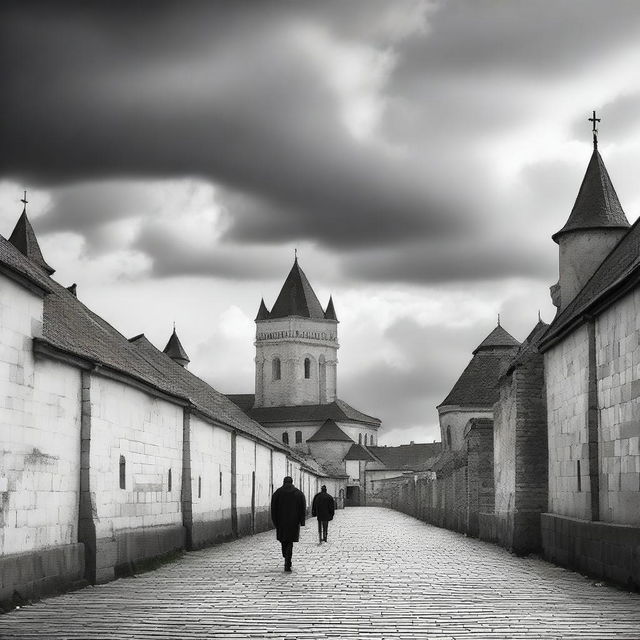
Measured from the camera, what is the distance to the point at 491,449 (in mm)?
29047

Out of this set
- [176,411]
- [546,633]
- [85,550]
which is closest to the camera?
[546,633]

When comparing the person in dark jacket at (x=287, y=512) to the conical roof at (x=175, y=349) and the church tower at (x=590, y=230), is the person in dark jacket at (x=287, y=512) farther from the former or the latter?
the conical roof at (x=175, y=349)

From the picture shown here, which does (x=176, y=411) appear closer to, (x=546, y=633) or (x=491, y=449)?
(x=491, y=449)

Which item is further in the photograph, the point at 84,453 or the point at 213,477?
the point at 213,477

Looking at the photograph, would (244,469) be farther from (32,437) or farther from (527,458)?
(32,437)

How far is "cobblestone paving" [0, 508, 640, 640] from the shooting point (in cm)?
948

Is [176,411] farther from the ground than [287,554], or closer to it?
farther from the ground

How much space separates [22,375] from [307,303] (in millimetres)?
133987

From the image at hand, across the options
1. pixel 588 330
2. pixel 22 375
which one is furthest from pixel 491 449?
pixel 22 375

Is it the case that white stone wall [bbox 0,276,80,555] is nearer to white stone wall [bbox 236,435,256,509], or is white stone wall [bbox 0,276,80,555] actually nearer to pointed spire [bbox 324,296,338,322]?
white stone wall [bbox 236,435,256,509]

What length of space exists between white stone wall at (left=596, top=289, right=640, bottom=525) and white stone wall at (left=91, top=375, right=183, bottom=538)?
714 centimetres

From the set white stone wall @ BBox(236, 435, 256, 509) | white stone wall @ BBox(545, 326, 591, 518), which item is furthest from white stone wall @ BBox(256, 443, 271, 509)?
white stone wall @ BBox(545, 326, 591, 518)

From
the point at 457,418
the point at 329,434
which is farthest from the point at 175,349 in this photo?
the point at 457,418

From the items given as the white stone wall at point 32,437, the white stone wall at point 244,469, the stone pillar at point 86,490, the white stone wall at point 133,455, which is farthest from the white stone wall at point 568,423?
the white stone wall at point 244,469
